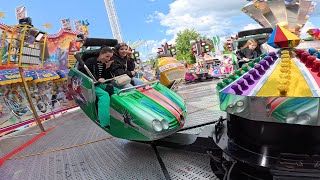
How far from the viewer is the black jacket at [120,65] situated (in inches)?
119

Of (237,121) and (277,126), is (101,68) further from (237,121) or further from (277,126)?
(277,126)

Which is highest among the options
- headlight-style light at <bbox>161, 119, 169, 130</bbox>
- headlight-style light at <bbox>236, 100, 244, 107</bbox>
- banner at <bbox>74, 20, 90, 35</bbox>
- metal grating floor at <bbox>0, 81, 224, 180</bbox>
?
banner at <bbox>74, 20, 90, 35</bbox>

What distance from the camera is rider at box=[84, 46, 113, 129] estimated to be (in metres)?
2.40

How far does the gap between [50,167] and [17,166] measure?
0.53m

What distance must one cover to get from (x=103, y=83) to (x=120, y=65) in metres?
0.54

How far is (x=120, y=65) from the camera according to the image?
315 cm

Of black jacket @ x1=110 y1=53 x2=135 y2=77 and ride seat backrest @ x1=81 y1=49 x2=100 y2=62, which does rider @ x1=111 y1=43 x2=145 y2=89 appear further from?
ride seat backrest @ x1=81 y1=49 x2=100 y2=62

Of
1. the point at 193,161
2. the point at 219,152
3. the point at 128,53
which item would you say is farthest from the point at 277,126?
the point at 128,53

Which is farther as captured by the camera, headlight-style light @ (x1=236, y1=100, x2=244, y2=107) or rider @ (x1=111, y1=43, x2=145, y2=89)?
rider @ (x1=111, y1=43, x2=145, y2=89)

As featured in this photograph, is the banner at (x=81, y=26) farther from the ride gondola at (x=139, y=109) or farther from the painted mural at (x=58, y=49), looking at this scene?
the ride gondola at (x=139, y=109)

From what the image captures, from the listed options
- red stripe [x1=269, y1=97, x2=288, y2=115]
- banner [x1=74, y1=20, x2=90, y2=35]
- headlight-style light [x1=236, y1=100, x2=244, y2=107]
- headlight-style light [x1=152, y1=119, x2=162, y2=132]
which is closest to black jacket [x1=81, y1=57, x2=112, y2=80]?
headlight-style light [x1=152, y1=119, x2=162, y2=132]

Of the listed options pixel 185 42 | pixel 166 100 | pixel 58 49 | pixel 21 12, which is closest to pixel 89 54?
pixel 166 100

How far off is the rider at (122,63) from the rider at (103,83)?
3.8 inches

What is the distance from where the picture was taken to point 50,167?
103 inches
